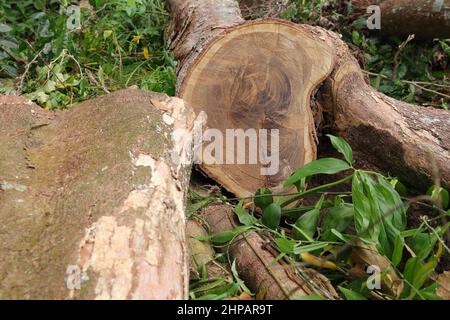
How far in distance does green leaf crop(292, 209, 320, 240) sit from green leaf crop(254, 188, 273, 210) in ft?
0.64

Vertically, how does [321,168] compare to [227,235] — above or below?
above

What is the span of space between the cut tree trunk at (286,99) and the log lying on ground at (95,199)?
0.31m

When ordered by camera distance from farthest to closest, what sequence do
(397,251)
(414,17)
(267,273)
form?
1. (414,17)
2. (267,273)
3. (397,251)

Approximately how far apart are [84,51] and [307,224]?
5.78 feet

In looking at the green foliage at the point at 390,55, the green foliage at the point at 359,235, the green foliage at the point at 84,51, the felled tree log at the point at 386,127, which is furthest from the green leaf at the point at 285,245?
the green foliage at the point at 390,55

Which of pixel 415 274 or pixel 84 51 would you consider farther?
pixel 84 51

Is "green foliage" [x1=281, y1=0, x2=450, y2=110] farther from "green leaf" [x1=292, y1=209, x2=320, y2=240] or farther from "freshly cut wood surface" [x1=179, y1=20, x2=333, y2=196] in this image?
"green leaf" [x1=292, y1=209, x2=320, y2=240]

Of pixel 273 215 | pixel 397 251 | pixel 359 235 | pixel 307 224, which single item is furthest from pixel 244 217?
pixel 397 251

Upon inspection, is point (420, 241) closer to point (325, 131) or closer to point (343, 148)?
point (343, 148)

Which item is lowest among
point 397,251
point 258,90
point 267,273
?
point 267,273

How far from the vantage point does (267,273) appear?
63.1 inches

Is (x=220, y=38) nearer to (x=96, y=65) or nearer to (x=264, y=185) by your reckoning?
(x=264, y=185)

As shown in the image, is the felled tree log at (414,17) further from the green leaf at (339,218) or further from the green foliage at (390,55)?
the green leaf at (339,218)
